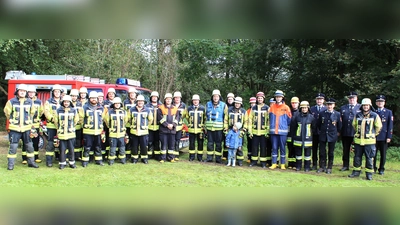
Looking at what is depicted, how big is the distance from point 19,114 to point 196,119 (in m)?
4.40

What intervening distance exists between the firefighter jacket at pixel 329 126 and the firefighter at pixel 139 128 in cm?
455

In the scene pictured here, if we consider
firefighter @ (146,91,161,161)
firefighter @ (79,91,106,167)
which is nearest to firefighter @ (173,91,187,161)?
firefighter @ (146,91,161,161)

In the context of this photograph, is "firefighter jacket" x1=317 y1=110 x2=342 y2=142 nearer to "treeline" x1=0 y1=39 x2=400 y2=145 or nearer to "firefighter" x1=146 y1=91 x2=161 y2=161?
"treeline" x1=0 y1=39 x2=400 y2=145

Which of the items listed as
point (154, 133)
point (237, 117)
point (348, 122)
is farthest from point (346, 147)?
point (154, 133)

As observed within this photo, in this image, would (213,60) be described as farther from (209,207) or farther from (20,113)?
(209,207)

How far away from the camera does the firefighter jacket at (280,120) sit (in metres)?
7.95

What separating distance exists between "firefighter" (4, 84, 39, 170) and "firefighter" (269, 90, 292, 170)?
19.4 feet

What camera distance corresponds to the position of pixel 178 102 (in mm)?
8883

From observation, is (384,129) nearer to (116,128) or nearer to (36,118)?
(116,128)

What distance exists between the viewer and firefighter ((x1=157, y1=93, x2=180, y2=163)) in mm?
8430

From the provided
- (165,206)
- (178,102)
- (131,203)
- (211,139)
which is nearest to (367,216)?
(165,206)

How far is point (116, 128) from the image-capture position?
789 cm

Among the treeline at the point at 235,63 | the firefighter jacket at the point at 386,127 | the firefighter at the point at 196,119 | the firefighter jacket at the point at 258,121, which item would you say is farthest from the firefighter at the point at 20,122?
the firefighter jacket at the point at 386,127
